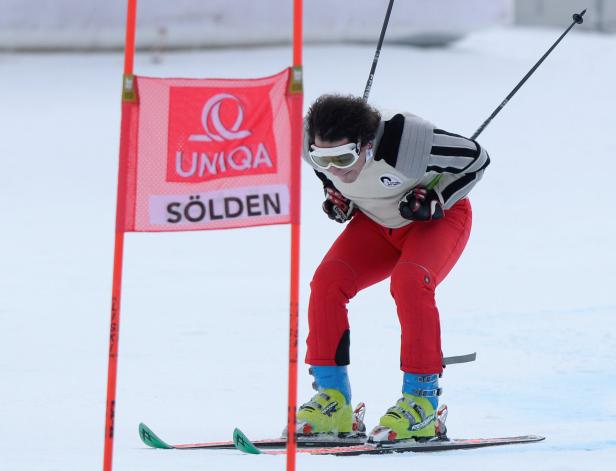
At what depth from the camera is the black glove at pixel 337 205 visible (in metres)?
4.48

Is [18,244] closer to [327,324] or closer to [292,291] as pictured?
[327,324]

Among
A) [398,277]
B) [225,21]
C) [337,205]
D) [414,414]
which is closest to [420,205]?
[398,277]

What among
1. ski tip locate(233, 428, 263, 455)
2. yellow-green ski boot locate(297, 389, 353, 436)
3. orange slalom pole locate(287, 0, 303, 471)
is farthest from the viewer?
yellow-green ski boot locate(297, 389, 353, 436)

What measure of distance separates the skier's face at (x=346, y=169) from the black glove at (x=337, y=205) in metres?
0.28

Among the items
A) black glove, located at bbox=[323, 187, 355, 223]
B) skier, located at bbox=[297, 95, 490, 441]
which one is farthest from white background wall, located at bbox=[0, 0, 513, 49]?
skier, located at bbox=[297, 95, 490, 441]

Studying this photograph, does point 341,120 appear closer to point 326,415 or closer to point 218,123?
point 218,123

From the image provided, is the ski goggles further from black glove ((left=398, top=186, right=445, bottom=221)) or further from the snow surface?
the snow surface

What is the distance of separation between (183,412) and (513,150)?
363 inches

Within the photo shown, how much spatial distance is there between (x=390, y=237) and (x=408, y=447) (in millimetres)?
749

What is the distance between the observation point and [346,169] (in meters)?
4.08

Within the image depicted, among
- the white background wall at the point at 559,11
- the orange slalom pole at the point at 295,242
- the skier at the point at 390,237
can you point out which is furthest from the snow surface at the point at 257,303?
the white background wall at the point at 559,11

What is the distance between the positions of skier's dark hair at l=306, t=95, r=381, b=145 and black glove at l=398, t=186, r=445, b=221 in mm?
280

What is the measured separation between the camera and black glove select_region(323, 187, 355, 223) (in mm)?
4480

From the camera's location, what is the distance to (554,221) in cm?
1073
